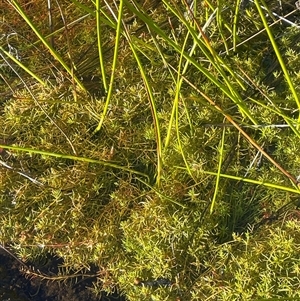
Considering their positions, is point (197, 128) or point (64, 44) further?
point (64, 44)

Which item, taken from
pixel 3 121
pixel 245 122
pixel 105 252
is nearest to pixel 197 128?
pixel 245 122

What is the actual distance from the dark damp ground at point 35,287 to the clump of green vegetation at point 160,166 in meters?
0.04

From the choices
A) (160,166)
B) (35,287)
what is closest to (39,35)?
(160,166)

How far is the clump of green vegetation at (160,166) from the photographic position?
1264 mm

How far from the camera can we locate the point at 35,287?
1.42 m

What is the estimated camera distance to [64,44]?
4.71ft

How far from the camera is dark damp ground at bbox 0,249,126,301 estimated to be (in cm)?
139

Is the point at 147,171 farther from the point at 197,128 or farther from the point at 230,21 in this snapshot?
the point at 230,21

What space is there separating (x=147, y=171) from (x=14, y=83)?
0.51 m

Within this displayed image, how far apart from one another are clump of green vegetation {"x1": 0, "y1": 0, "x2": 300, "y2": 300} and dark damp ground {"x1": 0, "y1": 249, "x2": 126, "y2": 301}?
1.7 inches

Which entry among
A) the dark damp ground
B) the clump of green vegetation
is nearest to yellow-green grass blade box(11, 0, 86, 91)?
the clump of green vegetation

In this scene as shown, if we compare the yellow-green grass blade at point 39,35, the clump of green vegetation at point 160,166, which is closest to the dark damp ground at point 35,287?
the clump of green vegetation at point 160,166

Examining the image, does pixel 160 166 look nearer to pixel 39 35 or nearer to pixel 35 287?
pixel 39 35

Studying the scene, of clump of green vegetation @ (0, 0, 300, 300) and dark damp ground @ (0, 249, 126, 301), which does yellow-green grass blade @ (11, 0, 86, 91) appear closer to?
clump of green vegetation @ (0, 0, 300, 300)
